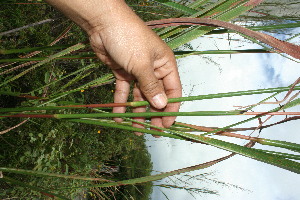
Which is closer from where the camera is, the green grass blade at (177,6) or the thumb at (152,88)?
the green grass blade at (177,6)

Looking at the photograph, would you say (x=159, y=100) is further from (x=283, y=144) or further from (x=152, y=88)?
(x=283, y=144)

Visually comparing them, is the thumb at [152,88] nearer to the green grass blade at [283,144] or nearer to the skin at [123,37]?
the skin at [123,37]

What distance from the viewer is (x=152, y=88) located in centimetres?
74

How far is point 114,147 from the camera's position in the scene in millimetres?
2727

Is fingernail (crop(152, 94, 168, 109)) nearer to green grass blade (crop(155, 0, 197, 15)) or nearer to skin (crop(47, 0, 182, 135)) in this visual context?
skin (crop(47, 0, 182, 135))

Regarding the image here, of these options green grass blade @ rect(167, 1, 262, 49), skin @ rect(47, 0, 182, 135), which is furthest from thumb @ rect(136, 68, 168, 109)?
green grass blade @ rect(167, 1, 262, 49)

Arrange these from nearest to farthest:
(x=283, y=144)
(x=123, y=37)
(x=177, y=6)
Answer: (x=283, y=144) → (x=177, y=6) → (x=123, y=37)

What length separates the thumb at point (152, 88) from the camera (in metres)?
0.72

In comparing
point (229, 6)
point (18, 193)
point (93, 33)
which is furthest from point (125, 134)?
point (229, 6)

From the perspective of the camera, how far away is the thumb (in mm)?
723

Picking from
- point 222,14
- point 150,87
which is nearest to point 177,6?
point 222,14

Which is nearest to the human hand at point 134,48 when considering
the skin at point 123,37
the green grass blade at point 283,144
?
the skin at point 123,37

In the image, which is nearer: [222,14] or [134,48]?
[222,14]

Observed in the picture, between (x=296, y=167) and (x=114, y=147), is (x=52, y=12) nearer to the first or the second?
(x=114, y=147)
